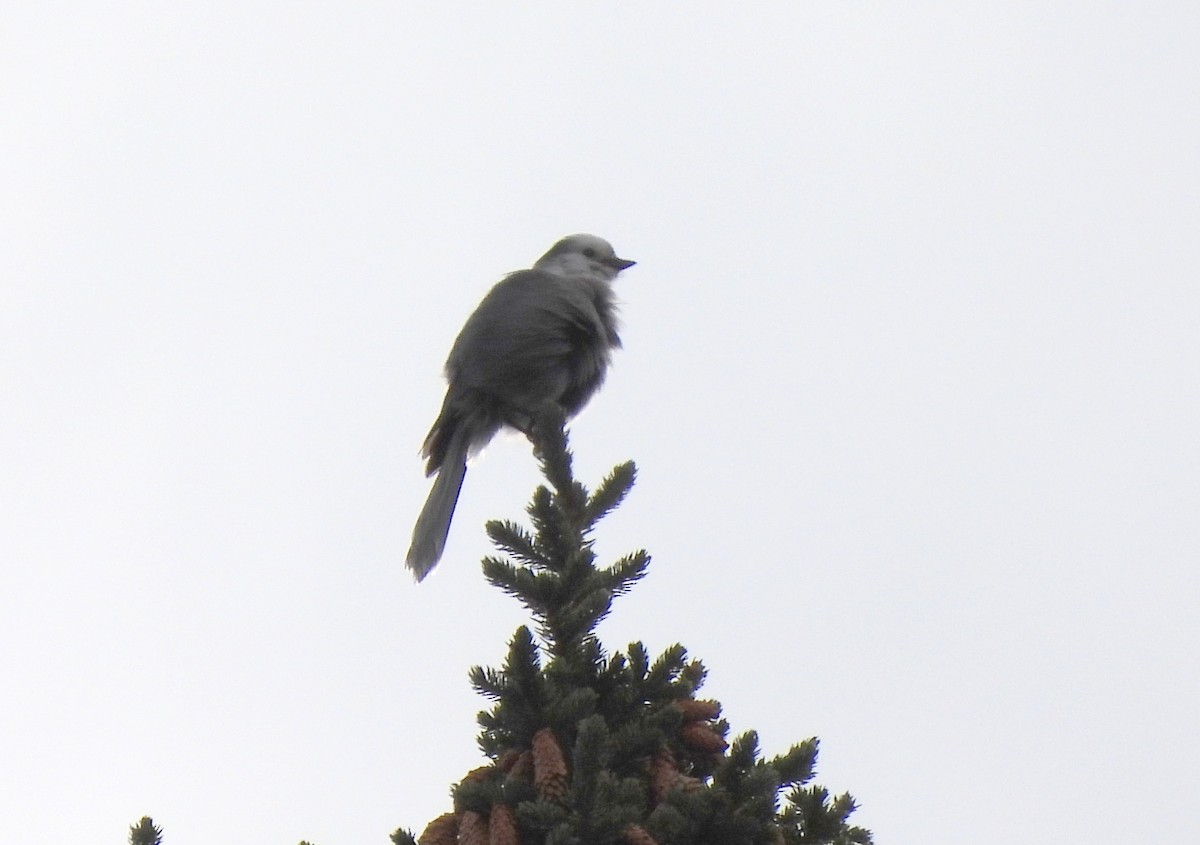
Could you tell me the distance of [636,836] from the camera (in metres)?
1.88

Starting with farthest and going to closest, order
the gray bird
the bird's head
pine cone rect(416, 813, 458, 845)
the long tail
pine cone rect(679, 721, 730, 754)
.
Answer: the bird's head < the gray bird < the long tail < pine cone rect(679, 721, 730, 754) < pine cone rect(416, 813, 458, 845)

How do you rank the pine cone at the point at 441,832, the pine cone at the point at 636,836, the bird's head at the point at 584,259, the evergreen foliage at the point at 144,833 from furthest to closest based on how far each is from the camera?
1. the bird's head at the point at 584,259
2. the pine cone at the point at 441,832
3. the pine cone at the point at 636,836
4. the evergreen foliage at the point at 144,833

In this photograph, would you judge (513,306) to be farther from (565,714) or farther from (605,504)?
(565,714)

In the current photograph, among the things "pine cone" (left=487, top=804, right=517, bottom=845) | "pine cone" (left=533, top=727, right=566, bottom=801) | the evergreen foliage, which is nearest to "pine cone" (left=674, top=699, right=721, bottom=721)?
"pine cone" (left=533, top=727, right=566, bottom=801)

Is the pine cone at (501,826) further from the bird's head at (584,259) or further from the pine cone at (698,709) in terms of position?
the bird's head at (584,259)

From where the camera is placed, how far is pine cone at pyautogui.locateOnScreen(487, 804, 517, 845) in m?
1.90

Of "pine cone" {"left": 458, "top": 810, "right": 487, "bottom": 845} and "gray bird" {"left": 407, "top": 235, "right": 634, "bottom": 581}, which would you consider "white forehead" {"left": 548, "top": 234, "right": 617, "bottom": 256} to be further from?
"pine cone" {"left": 458, "top": 810, "right": 487, "bottom": 845}

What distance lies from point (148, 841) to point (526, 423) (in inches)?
141

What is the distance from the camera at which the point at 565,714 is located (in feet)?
6.87

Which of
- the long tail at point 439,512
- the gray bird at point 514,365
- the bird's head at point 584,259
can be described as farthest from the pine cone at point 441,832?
the bird's head at point 584,259

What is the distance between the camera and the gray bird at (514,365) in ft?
16.5

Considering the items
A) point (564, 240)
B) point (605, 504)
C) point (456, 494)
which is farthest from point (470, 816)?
point (564, 240)

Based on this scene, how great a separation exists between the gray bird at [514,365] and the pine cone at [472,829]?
111 inches

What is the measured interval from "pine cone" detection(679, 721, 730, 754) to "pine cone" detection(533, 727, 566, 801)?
0.85 ft
